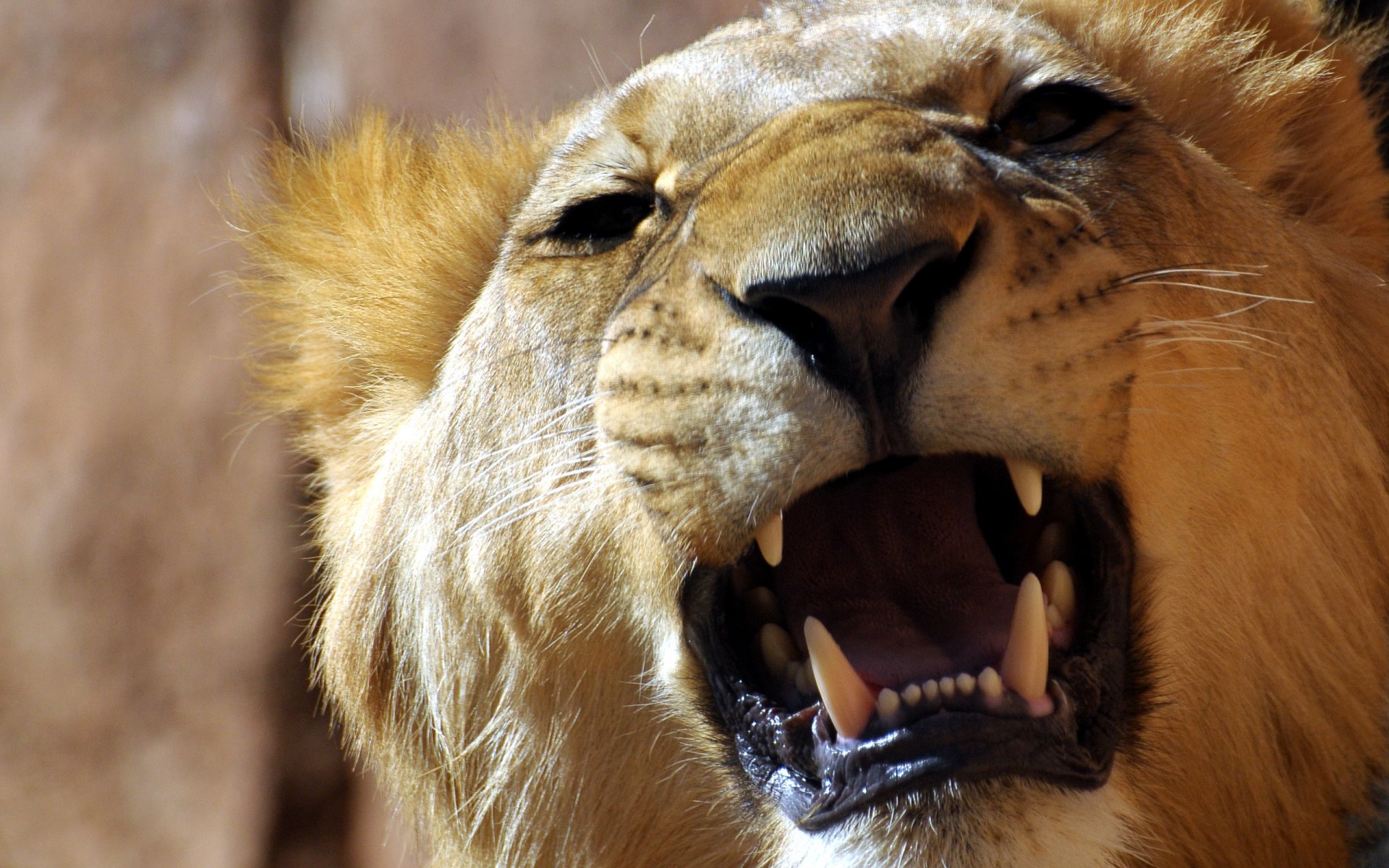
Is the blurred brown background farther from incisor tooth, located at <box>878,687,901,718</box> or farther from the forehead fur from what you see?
incisor tooth, located at <box>878,687,901,718</box>

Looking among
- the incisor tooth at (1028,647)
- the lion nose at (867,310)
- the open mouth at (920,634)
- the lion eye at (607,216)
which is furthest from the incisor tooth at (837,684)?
the lion eye at (607,216)

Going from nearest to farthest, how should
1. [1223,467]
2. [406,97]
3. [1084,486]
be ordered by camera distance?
[1084,486]
[1223,467]
[406,97]

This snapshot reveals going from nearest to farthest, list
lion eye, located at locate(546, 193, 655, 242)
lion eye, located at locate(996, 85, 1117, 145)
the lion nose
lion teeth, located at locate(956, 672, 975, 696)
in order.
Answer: the lion nose, lion teeth, located at locate(956, 672, 975, 696), lion eye, located at locate(996, 85, 1117, 145), lion eye, located at locate(546, 193, 655, 242)

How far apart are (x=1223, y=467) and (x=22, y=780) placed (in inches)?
112

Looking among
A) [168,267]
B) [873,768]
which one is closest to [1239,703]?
[873,768]

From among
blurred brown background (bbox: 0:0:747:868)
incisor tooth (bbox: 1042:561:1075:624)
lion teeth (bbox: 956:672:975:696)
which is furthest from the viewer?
blurred brown background (bbox: 0:0:747:868)

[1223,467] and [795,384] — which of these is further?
[1223,467]

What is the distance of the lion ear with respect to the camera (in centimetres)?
201

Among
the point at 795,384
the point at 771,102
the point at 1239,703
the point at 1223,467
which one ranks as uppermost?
the point at 771,102

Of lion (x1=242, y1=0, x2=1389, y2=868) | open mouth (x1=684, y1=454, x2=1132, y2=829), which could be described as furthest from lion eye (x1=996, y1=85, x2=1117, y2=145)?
open mouth (x1=684, y1=454, x2=1132, y2=829)

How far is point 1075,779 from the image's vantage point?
135 centimetres

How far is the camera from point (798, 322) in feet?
4.18

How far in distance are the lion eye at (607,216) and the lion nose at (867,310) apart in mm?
512

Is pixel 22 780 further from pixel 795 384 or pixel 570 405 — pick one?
pixel 795 384
